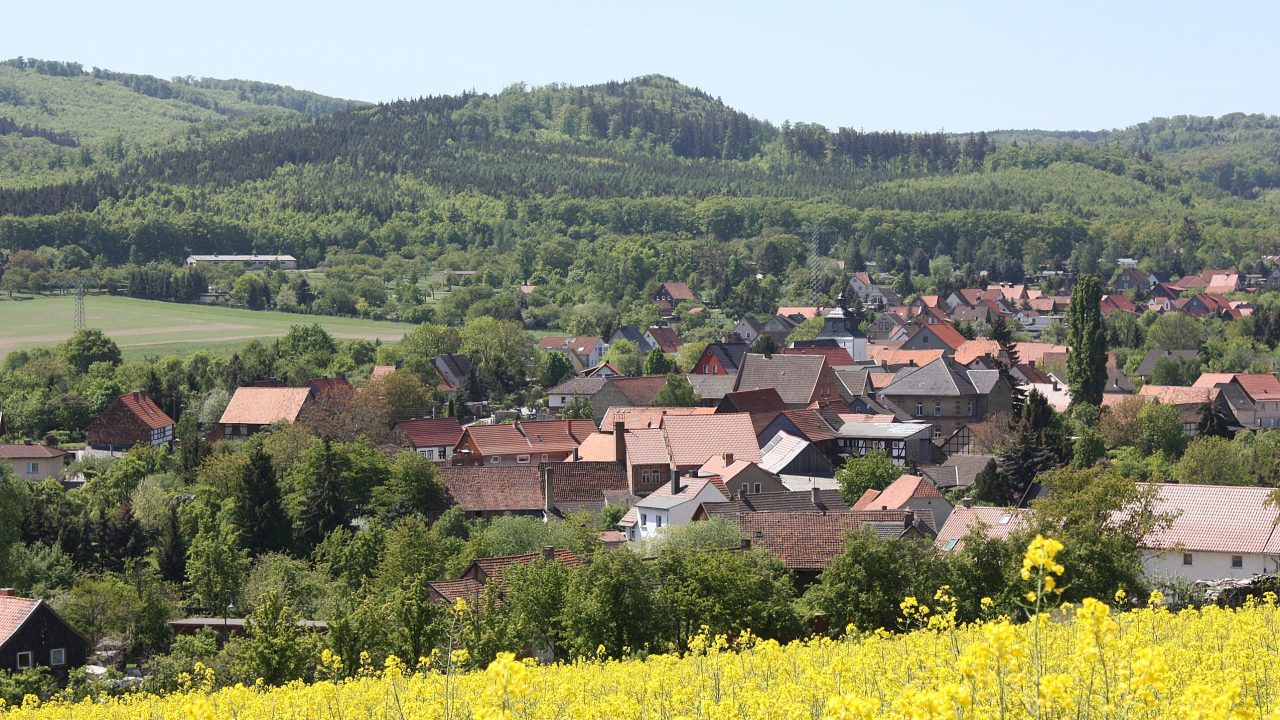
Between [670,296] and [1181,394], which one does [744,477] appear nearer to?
[1181,394]

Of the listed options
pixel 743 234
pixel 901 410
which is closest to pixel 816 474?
pixel 901 410

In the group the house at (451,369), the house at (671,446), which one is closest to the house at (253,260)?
the house at (451,369)

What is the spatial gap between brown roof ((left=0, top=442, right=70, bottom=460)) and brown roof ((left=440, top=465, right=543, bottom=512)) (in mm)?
16167

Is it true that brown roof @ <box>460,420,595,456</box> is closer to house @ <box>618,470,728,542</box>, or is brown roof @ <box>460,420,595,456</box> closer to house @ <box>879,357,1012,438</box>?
house @ <box>618,470,728,542</box>

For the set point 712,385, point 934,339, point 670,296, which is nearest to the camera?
point 712,385

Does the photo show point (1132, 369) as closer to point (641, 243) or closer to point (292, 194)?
point (641, 243)

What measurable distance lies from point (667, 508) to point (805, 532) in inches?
221

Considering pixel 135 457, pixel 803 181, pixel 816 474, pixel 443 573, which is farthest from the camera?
pixel 803 181

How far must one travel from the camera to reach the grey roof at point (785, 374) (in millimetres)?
57625

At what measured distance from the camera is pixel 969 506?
37094 mm

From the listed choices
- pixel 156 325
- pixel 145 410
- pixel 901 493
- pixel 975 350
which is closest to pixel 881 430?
pixel 901 493

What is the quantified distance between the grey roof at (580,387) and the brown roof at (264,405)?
37.7ft

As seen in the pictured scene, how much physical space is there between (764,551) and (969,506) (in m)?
9.65

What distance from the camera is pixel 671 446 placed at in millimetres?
46750
